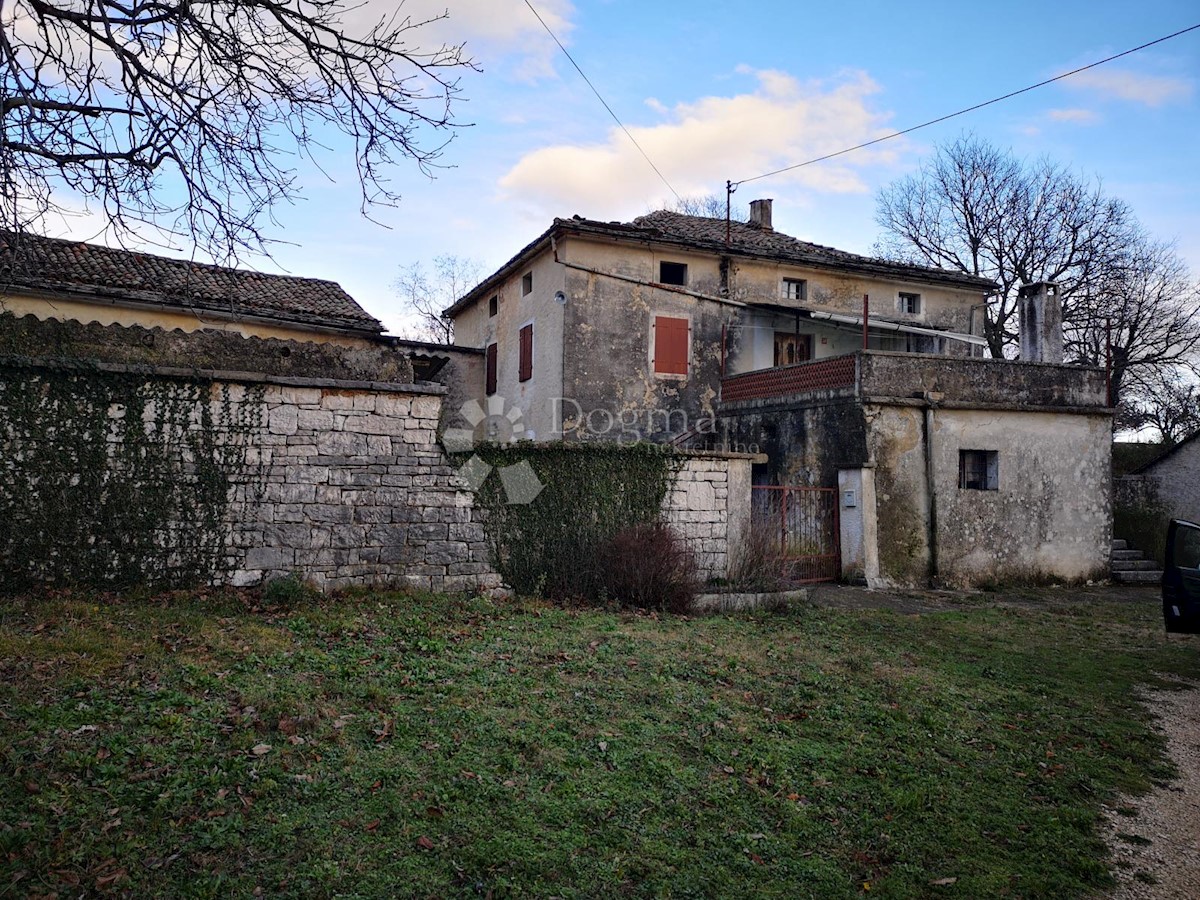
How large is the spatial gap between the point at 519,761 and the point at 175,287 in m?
12.7

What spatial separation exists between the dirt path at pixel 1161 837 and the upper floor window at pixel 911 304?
17212 mm

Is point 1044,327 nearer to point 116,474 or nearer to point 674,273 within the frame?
point 674,273

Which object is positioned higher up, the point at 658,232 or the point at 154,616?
the point at 658,232

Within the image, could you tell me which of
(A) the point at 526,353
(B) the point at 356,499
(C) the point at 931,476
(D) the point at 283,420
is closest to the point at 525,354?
(A) the point at 526,353

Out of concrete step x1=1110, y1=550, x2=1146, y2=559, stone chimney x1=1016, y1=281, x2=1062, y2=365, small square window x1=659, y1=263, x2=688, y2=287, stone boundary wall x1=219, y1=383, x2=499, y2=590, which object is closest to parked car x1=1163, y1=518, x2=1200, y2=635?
stone boundary wall x1=219, y1=383, x2=499, y2=590

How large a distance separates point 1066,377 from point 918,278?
245 inches

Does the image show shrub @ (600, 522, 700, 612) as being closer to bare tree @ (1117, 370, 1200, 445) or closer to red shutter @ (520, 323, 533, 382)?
red shutter @ (520, 323, 533, 382)

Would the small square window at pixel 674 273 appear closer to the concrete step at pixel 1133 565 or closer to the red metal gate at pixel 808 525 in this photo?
the red metal gate at pixel 808 525

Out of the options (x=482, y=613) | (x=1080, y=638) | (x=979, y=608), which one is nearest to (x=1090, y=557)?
(x=979, y=608)

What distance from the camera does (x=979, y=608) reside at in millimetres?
11750

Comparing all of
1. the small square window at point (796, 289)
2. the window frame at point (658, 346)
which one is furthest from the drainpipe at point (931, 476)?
the small square window at point (796, 289)

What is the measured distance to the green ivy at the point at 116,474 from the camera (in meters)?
7.40

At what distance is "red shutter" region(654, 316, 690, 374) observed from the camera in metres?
18.4

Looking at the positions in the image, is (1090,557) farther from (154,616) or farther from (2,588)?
(2,588)
